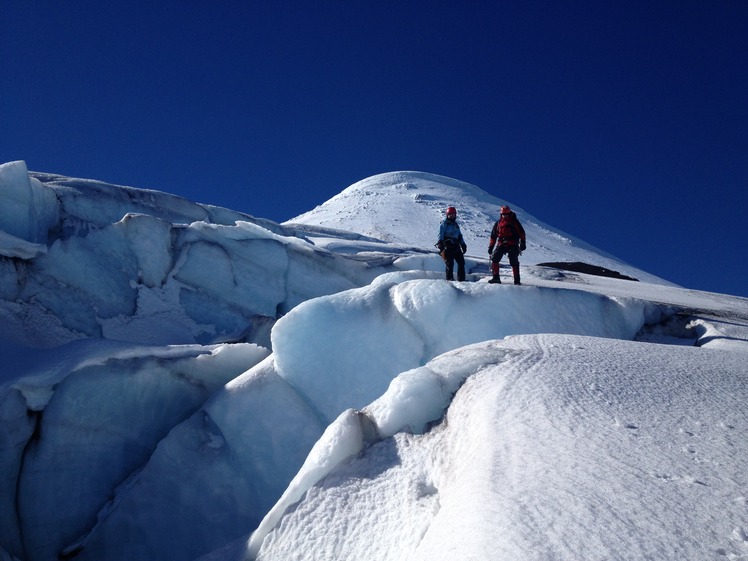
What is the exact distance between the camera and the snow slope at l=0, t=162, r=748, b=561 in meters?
1.76

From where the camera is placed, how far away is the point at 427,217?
28094 millimetres

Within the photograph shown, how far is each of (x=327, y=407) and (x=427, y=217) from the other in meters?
24.6

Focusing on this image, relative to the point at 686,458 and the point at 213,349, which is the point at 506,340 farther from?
the point at 213,349

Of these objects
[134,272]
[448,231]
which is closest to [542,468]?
[448,231]

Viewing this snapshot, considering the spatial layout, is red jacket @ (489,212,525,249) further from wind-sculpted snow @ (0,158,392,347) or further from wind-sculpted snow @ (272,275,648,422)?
wind-sculpted snow @ (0,158,392,347)

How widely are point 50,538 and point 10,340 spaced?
234 cm

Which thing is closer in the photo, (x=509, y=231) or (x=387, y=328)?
(x=387, y=328)

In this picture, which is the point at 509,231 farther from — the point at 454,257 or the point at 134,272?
the point at 134,272

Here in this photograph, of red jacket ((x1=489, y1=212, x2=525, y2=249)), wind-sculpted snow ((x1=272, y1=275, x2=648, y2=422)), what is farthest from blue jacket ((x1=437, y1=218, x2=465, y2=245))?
wind-sculpted snow ((x1=272, y1=275, x2=648, y2=422))

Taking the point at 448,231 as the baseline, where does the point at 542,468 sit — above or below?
below

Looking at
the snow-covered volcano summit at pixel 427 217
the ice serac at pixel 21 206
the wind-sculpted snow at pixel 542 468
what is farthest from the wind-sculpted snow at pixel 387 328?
the snow-covered volcano summit at pixel 427 217

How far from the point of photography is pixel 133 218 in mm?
7660

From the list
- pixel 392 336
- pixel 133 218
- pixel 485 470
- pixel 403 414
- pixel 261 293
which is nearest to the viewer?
pixel 485 470

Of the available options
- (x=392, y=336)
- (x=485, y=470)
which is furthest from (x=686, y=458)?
(x=392, y=336)
